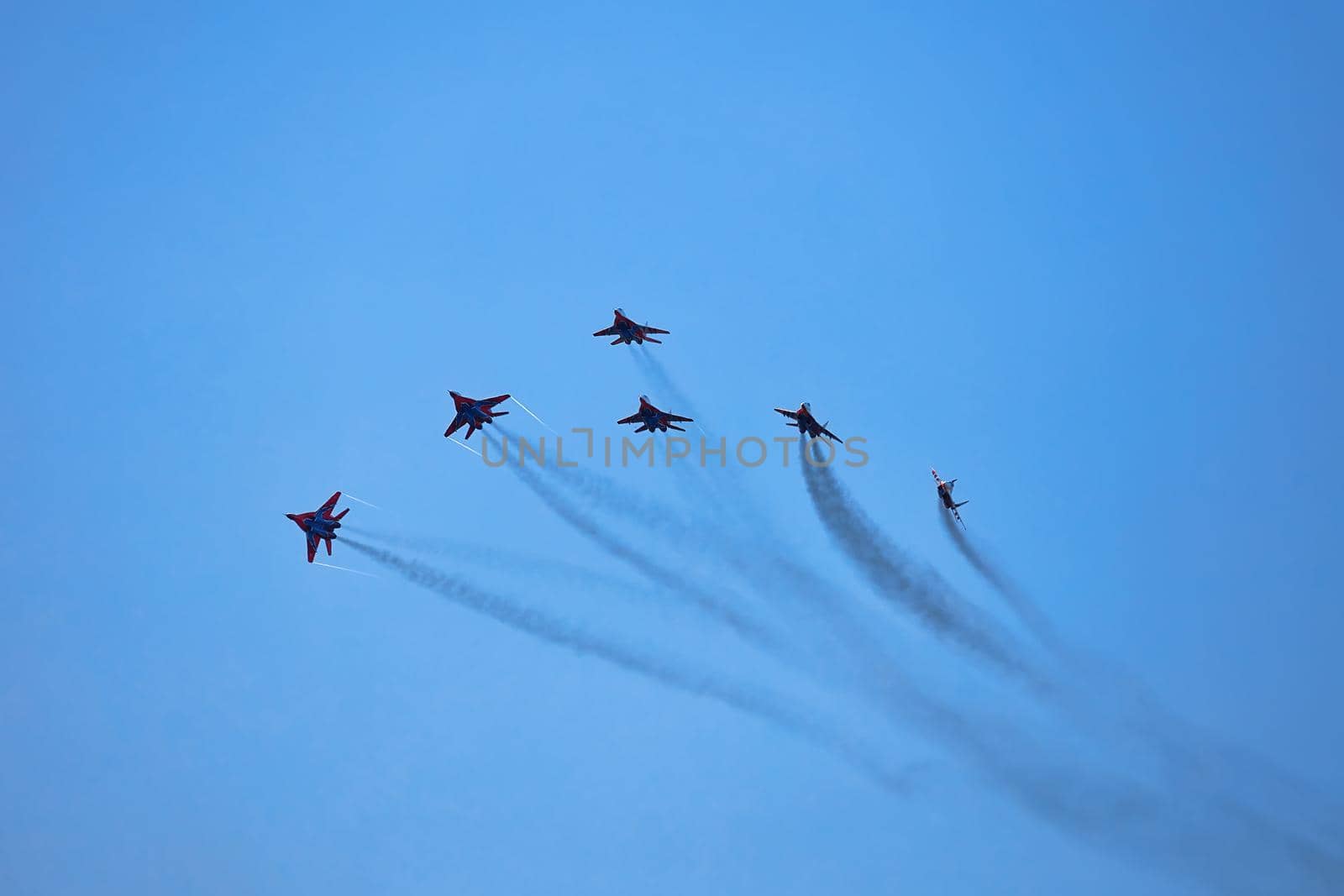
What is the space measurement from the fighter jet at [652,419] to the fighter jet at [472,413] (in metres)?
5.03

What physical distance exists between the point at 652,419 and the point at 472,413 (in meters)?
7.10

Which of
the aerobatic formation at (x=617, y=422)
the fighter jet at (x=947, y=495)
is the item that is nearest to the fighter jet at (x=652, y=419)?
the aerobatic formation at (x=617, y=422)

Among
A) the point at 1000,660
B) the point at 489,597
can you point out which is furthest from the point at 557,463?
the point at 1000,660

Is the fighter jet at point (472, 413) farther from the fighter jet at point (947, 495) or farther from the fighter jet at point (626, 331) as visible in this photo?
the fighter jet at point (947, 495)

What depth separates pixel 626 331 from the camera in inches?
1188

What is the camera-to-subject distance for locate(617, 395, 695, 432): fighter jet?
29359mm

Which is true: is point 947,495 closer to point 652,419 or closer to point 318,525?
point 652,419

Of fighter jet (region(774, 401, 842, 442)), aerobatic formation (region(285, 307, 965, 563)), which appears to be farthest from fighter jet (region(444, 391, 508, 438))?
fighter jet (region(774, 401, 842, 442))

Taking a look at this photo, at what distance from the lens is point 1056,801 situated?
29.2 meters

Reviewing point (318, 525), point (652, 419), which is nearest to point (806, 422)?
point (652, 419)

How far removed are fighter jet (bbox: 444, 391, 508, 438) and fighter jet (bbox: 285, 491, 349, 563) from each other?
5718 mm

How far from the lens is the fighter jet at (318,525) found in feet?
97.7

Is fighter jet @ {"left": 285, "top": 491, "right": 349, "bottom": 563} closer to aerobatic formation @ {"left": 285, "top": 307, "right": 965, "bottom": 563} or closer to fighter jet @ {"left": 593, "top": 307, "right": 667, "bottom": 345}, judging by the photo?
aerobatic formation @ {"left": 285, "top": 307, "right": 965, "bottom": 563}

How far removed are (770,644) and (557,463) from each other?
1143 centimetres
